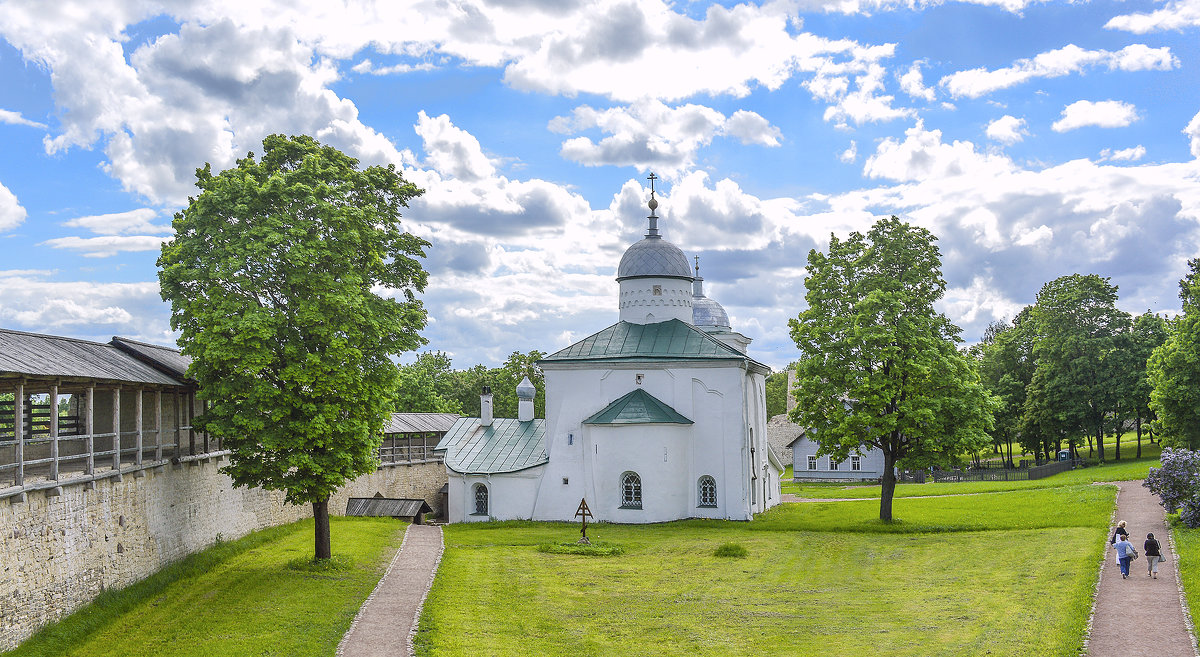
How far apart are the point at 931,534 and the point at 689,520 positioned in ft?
29.8

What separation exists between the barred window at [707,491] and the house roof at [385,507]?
1177 cm

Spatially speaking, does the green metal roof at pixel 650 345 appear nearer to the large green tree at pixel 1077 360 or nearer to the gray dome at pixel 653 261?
the gray dome at pixel 653 261

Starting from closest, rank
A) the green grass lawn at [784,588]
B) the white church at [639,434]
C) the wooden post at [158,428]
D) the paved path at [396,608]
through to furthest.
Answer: the paved path at [396,608]
the green grass lawn at [784,588]
the wooden post at [158,428]
the white church at [639,434]

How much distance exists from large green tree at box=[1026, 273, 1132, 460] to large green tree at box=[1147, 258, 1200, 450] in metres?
12.4

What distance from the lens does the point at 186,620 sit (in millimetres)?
19422

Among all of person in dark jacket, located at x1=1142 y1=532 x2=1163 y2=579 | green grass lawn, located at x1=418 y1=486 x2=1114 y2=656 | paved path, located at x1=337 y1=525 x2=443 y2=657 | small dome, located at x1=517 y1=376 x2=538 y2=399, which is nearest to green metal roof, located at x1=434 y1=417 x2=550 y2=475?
small dome, located at x1=517 y1=376 x2=538 y2=399

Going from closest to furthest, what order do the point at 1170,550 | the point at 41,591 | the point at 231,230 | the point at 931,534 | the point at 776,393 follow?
1. the point at 41,591
2. the point at 231,230
3. the point at 1170,550
4. the point at 931,534
5. the point at 776,393

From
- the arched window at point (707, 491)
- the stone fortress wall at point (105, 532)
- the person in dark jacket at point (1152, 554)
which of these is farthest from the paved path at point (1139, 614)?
the stone fortress wall at point (105, 532)

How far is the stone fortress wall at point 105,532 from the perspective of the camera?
1697 cm

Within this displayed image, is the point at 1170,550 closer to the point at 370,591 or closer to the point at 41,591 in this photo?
Result: the point at 370,591

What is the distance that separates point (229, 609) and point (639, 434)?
62.3ft

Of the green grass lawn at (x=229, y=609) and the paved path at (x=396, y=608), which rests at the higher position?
the green grass lawn at (x=229, y=609)

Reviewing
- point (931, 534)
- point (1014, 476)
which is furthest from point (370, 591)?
point (1014, 476)

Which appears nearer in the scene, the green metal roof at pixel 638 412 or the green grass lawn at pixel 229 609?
the green grass lawn at pixel 229 609
